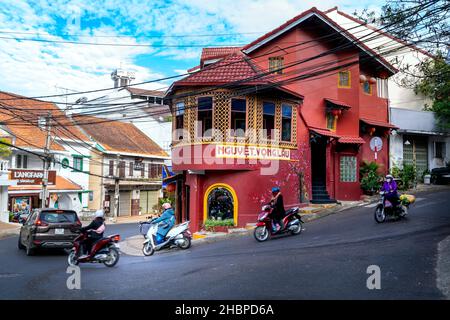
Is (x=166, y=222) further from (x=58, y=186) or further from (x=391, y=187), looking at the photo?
(x=58, y=186)

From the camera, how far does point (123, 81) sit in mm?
50312

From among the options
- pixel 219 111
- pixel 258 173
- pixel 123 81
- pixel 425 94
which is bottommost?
pixel 258 173

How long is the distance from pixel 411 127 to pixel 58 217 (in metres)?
20.5

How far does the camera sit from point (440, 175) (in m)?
23.5

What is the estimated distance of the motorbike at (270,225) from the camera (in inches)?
484

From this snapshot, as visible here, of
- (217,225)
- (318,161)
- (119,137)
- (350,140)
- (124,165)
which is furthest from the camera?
(119,137)

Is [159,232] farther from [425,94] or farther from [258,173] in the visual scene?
[425,94]

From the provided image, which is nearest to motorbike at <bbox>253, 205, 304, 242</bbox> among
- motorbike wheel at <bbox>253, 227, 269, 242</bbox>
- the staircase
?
motorbike wheel at <bbox>253, 227, 269, 242</bbox>

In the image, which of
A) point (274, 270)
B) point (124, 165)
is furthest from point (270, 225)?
point (124, 165)

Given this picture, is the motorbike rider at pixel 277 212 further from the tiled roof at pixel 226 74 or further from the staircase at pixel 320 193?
the staircase at pixel 320 193

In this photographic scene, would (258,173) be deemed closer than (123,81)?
Yes

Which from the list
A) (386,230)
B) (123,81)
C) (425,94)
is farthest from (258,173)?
(123,81)

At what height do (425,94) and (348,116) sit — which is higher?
(425,94)
